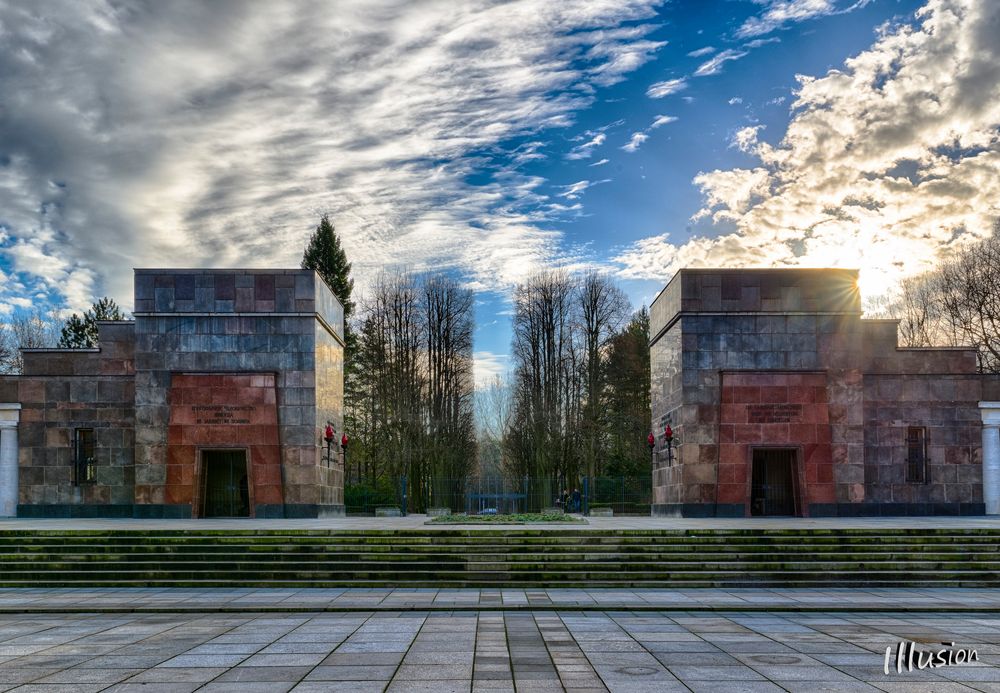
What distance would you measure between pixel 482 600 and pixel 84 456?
21909 mm

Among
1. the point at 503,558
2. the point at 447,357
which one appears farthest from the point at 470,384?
the point at 503,558

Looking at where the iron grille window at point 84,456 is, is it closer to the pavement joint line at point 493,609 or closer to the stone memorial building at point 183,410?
the stone memorial building at point 183,410

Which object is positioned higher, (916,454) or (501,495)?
(916,454)

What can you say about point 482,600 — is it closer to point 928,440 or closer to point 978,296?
point 928,440

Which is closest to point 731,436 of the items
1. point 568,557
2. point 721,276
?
point 721,276

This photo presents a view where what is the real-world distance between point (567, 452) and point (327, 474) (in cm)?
2217

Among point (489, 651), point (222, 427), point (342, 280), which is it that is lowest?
point (489, 651)

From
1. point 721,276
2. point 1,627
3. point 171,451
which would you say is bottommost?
point 1,627

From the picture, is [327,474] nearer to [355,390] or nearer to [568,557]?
[568,557]

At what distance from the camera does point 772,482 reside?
108ft

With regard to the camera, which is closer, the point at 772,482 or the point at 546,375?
the point at 772,482

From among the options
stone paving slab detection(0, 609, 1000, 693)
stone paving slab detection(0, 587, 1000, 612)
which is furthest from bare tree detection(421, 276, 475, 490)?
stone paving slab detection(0, 609, 1000, 693)

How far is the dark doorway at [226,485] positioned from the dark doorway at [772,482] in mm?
18305

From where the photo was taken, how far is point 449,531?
21453 mm
